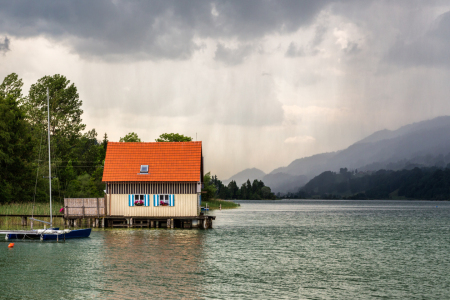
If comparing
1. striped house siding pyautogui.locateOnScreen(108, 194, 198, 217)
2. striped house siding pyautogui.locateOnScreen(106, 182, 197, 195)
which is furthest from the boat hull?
striped house siding pyautogui.locateOnScreen(106, 182, 197, 195)

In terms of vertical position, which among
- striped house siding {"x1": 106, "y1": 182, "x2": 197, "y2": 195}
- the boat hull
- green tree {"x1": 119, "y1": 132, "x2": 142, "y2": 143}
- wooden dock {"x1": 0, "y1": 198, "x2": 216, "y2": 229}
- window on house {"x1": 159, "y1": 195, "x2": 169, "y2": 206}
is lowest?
the boat hull

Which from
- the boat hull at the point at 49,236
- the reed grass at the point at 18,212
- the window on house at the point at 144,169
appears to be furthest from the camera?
the reed grass at the point at 18,212

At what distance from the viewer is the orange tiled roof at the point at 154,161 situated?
178 ft

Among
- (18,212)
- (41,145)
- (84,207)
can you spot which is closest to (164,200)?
(84,207)

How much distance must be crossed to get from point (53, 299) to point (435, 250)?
3467cm

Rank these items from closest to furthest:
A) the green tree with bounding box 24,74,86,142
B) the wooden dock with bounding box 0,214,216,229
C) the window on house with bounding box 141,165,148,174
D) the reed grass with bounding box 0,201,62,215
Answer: the wooden dock with bounding box 0,214,216,229 < the window on house with bounding box 141,165,148,174 < the reed grass with bounding box 0,201,62,215 < the green tree with bounding box 24,74,86,142

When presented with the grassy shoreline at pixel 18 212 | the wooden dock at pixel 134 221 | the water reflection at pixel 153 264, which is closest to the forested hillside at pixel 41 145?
the grassy shoreline at pixel 18 212

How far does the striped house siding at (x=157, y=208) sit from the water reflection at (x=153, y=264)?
443cm

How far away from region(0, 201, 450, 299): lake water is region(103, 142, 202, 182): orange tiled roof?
23.8 feet

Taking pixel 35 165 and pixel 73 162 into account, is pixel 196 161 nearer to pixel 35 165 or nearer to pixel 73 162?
pixel 35 165

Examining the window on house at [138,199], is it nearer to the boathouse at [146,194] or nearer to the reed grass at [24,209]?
the boathouse at [146,194]

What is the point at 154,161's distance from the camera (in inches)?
2207

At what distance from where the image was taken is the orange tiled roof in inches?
2135

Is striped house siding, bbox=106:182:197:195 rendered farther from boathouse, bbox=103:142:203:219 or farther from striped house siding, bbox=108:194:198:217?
striped house siding, bbox=108:194:198:217
